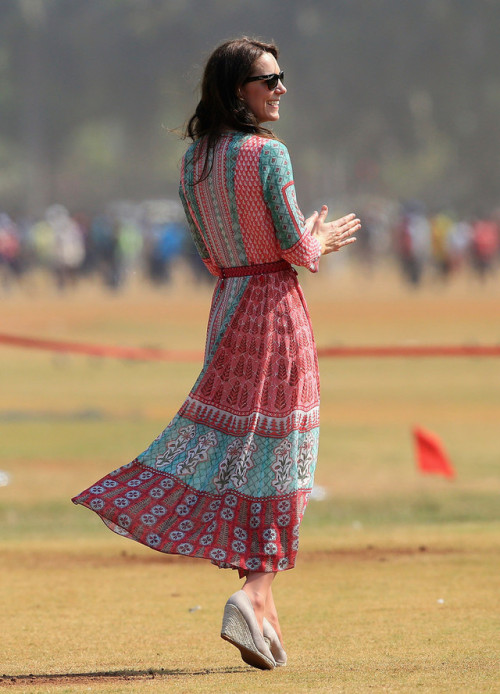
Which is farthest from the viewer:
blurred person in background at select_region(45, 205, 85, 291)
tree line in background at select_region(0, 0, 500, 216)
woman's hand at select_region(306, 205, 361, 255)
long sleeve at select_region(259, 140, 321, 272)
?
tree line in background at select_region(0, 0, 500, 216)

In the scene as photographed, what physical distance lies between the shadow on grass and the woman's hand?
4.44ft

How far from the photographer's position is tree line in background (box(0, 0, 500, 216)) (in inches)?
2365

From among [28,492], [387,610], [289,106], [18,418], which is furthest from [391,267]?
[387,610]

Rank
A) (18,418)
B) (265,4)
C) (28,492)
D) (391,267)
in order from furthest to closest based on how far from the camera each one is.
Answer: (265,4)
(391,267)
(18,418)
(28,492)

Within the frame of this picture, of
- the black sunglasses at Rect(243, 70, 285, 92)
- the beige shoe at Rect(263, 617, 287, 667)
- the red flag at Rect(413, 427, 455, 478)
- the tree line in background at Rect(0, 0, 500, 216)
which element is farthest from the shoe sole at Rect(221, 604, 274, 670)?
the tree line in background at Rect(0, 0, 500, 216)

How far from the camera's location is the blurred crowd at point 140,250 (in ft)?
118

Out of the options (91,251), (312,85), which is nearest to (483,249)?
(91,251)

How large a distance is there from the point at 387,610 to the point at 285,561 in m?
1.14

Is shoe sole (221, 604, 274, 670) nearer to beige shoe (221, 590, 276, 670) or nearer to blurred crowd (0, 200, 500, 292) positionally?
beige shoe (221, 590, 276, 670)

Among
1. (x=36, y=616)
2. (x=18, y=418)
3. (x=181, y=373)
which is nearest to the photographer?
(x=36, y=616)

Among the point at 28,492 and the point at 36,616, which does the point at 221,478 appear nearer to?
the point at 36,616

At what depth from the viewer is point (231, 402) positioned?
4492 mm

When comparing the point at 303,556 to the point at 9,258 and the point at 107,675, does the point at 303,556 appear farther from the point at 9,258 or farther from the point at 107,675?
the point at 9,258

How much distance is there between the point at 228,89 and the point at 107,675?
1.84m
